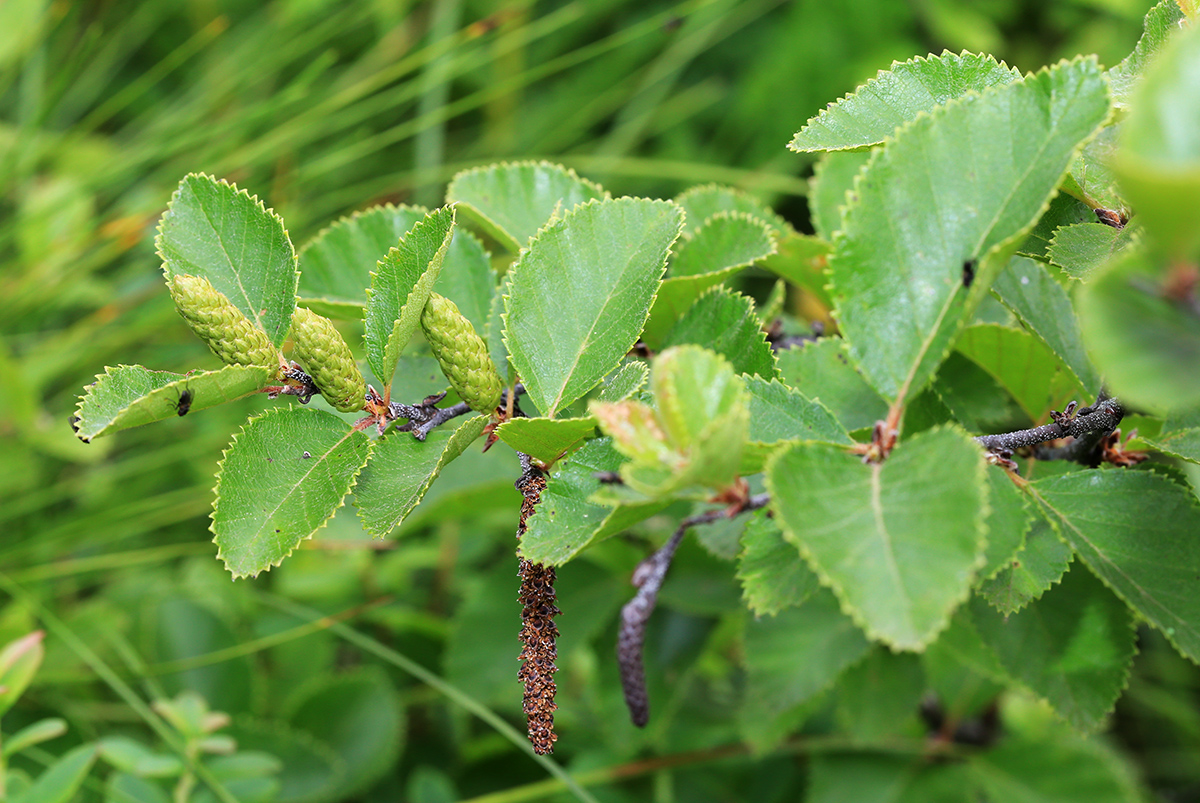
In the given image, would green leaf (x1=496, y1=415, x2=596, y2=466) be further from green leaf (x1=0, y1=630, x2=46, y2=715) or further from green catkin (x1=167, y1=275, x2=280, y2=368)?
green leaf (x1=0, y1=630, x2=46, y2=715)

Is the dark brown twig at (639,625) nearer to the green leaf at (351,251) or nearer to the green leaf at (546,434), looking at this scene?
the green leaf at (546,434)

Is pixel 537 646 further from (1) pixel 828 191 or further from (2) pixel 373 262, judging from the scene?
(1) pixel 828 191

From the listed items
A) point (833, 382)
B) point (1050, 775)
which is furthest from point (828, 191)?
point (1050, 775)

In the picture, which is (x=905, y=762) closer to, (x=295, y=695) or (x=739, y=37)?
(x=295, y=695)

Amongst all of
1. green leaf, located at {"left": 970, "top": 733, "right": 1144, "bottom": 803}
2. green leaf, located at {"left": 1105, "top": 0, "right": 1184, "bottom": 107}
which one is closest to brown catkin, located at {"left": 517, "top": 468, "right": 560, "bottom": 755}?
green leaf, located at {"left": 1105, "top": 0, "right": 1184, "bottom": 107}

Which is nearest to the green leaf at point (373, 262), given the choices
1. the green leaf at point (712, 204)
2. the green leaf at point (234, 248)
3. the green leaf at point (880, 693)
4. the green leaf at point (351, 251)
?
the green leaf at point (351, 251)

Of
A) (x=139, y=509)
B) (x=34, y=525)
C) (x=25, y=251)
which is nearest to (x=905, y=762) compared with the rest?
(x=139, y=509)
